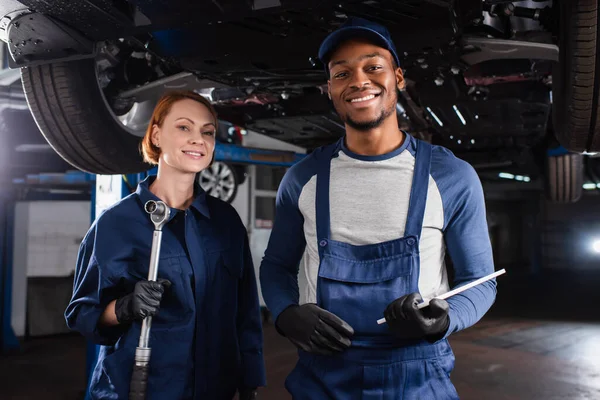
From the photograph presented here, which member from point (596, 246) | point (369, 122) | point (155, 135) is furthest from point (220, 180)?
point (596, 246)

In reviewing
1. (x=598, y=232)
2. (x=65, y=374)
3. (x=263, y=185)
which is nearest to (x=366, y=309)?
(x=65, y=374)

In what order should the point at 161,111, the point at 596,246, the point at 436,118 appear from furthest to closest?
the point at 596,246 < the point at 436,118 < the point at 161,111

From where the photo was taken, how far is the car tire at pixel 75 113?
2.02 metres

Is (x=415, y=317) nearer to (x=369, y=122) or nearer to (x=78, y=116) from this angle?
(x=369, y=122)

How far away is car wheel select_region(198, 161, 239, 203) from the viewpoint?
18.6 ft

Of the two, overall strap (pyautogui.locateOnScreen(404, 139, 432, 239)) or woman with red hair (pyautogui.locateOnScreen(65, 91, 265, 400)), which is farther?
woman with red hair (pyautogui.locateOnScreen(65, 91, 265, 400))

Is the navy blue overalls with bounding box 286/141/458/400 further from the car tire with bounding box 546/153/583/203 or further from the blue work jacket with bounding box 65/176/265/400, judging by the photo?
the car tire with bounding box 546/153/583/203

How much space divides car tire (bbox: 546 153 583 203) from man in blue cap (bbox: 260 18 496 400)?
12.7ft

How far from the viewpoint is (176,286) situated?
137 centimetres

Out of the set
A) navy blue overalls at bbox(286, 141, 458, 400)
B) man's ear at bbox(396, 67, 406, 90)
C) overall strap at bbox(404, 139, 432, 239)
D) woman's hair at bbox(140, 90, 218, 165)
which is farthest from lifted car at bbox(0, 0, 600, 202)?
navy blue overalls at bbox(286, 141, 458, 400)

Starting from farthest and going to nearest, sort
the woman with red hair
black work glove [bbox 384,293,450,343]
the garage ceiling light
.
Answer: the garage ceiling light < the woman with red hair < black work glove [bbox 384,293,450,343]

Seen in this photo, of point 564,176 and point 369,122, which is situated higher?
point 564,176

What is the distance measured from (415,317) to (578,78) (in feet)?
3.84

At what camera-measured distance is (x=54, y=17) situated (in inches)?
67.7
